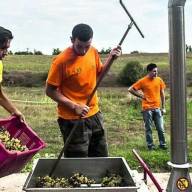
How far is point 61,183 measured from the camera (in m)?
3.89

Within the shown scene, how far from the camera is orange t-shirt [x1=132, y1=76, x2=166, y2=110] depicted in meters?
9.52

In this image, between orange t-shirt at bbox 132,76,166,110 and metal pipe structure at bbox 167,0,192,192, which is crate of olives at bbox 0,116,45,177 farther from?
orange t-shirt at bbox 132,76,166,110

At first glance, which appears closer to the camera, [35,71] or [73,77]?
[73,77]

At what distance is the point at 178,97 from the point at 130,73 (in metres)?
20.8

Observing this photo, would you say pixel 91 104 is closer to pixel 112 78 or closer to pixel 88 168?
pixel 88 168

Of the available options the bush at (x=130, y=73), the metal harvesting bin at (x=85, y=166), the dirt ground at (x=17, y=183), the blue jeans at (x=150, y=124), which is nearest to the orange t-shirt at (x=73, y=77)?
the metal harvesting bin at (x=85, y=166)

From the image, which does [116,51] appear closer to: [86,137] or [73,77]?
[73,77]

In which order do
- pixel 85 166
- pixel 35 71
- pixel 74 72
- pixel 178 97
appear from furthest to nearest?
pixel 35 71, pixel 74 72, pixel 85 166, pixel 178 97

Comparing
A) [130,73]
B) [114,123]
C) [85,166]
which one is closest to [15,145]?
[85,166]

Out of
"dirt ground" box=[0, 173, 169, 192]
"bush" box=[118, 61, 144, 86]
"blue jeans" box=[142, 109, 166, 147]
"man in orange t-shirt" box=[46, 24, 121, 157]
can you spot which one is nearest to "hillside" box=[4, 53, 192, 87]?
"bush" box=[118, 61, 144, 86]

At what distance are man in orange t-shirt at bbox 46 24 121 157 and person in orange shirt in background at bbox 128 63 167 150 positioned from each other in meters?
4.55

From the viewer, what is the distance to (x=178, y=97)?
3.94 m

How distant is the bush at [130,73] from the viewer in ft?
81.3

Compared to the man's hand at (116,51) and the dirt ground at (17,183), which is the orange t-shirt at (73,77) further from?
the dirt ground at (17,183)
